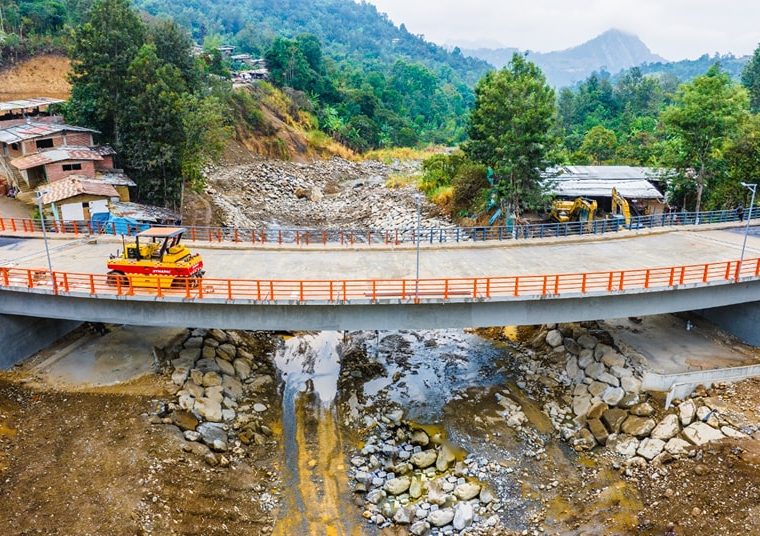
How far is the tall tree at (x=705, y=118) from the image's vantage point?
4228cm

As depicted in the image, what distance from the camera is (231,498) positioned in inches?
886

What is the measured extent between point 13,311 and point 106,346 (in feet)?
15.4

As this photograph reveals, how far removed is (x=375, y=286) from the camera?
26672 millimetres

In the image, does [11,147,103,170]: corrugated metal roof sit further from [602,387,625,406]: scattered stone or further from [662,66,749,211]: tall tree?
[662,66,749,211]: tall tree

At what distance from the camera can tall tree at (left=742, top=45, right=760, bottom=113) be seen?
8188 cm

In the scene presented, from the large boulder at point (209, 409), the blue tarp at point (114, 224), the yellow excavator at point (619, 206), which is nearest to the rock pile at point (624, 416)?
the yellow excavator at point (619, 206)

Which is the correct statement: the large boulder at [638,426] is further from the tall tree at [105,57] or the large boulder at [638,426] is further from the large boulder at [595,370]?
the tall tree at [105,57]

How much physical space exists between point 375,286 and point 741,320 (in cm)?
2080

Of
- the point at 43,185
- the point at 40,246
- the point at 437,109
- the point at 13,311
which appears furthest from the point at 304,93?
the point at 13,311

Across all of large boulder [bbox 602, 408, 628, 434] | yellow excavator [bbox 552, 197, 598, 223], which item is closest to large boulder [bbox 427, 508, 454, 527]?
large boulder [bbox 602, 408, 628, 434]

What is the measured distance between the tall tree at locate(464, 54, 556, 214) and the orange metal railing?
52.6 feet

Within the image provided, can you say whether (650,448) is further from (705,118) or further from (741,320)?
(705,118)

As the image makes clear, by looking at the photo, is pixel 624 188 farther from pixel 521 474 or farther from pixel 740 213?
pixel 521 474

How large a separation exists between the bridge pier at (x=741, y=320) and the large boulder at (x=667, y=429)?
340 inches
